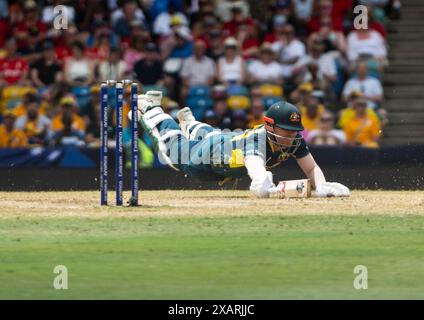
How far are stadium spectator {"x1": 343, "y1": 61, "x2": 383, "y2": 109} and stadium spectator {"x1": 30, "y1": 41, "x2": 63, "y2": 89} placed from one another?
4782mm

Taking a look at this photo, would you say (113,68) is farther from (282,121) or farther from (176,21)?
(282,121)

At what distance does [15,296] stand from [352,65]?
43.2ft

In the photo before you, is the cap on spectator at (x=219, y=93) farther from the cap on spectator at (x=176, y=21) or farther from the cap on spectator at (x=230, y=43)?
the cap on spectator at (x=176, y=21)

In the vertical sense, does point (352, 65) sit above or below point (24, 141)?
above

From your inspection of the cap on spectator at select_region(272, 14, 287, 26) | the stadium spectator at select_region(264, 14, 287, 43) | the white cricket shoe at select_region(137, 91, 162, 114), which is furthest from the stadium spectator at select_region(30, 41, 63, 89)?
the white cricket shoe at select_region(137, 91, 162, 114)

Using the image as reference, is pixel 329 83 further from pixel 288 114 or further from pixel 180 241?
pixel 180 241

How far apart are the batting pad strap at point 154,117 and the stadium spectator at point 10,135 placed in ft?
13.6

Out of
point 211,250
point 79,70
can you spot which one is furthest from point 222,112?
point 211,250

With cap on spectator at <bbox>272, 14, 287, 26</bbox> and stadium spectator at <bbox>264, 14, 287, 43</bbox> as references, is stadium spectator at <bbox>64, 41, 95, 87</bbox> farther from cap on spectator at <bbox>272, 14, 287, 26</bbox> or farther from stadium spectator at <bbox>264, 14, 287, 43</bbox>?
cap on spectator at <bbox>272, 14, 287, 26</bbox>

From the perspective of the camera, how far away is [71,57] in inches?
838

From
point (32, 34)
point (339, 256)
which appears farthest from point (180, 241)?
point (32, 34)

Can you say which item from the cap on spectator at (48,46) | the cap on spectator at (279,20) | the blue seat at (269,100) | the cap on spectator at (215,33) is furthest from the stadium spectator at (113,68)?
the cap on spectator at (279,20)

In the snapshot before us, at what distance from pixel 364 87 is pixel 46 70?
5344 millimetres
